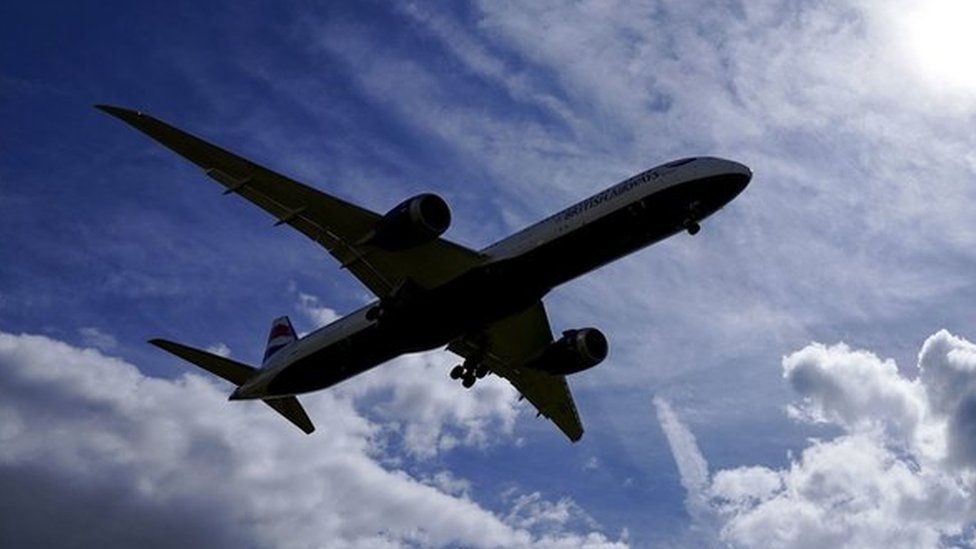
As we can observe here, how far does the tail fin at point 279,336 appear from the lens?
68562 millimetres

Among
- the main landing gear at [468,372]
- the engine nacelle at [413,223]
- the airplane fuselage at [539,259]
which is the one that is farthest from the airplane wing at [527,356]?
the engine nacelle at [413,223]

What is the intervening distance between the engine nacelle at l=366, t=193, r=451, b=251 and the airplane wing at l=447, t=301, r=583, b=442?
35.9 ft

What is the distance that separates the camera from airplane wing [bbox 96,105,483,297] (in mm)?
45625

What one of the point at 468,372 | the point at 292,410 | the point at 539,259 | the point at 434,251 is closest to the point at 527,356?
the point at 468,372

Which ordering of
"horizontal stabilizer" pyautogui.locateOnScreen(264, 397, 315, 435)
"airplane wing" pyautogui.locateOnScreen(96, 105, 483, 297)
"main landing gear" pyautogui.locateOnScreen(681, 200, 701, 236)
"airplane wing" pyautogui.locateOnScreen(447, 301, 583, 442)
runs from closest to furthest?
"main landing gear" pyautogui.locateOnScreen(681, 200, 701, 236)
"airplane wing" pyautogui.locateOnScreen(96, 105, 483, 297)
"airplane wing" pyautogui.locateOnScreen(447, 301, 583, 442)
"horizontal stabilizer" pyautogui.locateOnScreen(264, 397, 315, 435)

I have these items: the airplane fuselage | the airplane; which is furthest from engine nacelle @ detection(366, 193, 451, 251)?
the airplane fuselage

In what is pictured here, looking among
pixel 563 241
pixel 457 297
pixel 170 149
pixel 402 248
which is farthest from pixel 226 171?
pixel 563 241

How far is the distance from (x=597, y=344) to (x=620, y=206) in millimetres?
12800

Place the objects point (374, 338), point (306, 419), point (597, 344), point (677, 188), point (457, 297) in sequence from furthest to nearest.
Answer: point (306, 419)
point (597, 344)
point (374, 338)
point (457, 297)
point (677, 188)

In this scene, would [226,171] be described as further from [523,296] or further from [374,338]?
[523,296]

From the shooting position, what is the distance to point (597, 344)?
5578 centimetres

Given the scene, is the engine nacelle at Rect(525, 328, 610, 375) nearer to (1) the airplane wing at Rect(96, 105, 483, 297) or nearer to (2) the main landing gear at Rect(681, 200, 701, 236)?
(1) the airplane wing at Rect(96, 105, 483, 297)

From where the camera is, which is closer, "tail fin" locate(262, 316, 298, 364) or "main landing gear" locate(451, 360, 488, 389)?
"main landing gear" locate(451, 360, 488, 389)

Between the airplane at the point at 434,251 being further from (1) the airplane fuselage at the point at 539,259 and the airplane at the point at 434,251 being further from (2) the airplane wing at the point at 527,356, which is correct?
(2) the airplane wing at the point at 527,356
